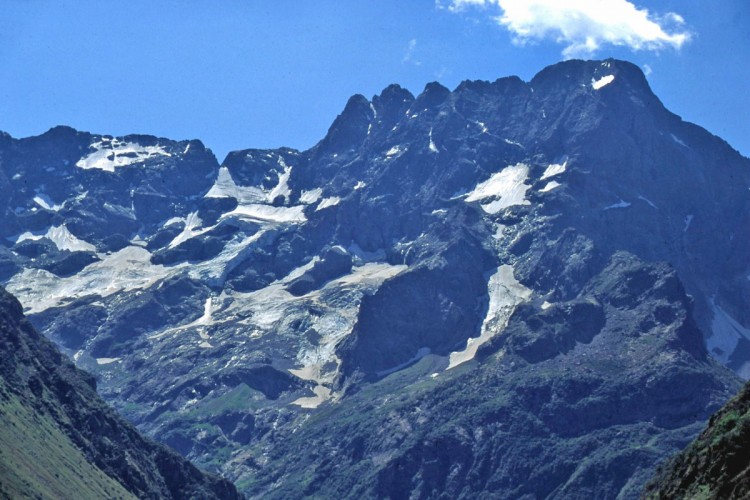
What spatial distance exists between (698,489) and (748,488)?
12041 mm

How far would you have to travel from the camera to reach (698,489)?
92.6 metres

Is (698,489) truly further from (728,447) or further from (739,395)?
(739,395)

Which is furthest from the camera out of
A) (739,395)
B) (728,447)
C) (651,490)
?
(651,490)

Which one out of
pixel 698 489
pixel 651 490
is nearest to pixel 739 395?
pixel 698 489

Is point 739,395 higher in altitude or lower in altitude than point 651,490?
higher

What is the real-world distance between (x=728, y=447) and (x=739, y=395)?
13.0m

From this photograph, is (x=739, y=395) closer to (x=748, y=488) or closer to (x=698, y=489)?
(x=698, y=489)

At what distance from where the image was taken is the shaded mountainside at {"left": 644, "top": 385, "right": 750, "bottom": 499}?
3383 inches

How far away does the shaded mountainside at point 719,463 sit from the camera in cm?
8594

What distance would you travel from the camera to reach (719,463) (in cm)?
8994

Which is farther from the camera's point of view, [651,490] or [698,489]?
[651,490]

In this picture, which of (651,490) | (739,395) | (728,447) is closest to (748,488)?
(728,447)

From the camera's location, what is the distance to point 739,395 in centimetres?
10119

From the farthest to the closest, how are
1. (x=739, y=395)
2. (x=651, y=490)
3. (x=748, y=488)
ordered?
(x=651, y=490), (x=739, y=395), (x=748, y=488)
